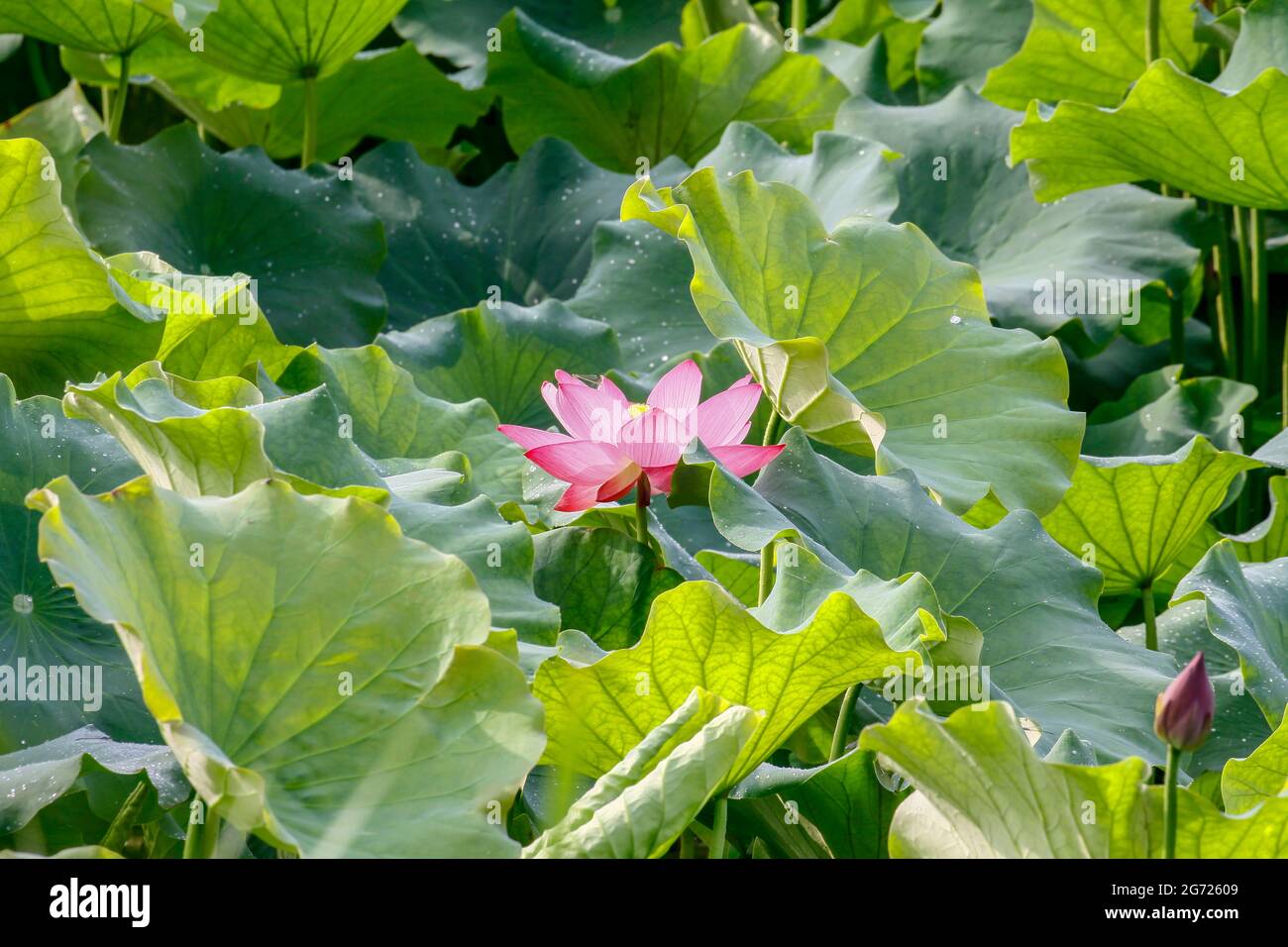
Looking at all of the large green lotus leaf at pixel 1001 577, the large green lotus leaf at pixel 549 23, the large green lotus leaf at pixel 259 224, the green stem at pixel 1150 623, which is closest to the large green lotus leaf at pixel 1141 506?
the green stem at pixel 1150 623

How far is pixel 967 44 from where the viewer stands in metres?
2.30

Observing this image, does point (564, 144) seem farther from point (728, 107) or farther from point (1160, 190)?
point (1160, 190)

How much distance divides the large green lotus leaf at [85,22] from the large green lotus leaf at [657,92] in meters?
0.56

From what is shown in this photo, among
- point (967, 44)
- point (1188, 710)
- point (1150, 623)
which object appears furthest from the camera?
point (967, 44)

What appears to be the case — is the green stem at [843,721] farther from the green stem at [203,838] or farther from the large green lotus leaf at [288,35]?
the large green lotus leaf at [288,35]

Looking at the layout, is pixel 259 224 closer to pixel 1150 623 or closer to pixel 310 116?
pixel 310 116

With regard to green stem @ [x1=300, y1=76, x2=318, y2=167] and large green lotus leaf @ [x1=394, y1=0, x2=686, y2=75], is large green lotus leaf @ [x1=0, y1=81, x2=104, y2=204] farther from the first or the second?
large green lotus leaf @ [x1=394, y1=0, x2=686, y2=75]

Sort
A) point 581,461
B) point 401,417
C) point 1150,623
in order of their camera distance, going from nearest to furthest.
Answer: point 581,461 < point 401,417 < point 1150,623

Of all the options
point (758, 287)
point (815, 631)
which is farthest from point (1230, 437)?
point (815, 631)

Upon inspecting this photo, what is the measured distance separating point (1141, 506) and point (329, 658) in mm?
919

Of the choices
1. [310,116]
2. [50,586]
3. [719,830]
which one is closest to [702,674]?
[719,830]

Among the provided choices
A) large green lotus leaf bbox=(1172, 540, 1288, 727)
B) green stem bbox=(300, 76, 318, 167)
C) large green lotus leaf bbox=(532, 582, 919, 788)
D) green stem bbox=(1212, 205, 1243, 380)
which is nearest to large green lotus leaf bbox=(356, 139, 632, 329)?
green stem bbox=(300, 76, 318, 167)

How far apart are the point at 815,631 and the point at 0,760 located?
19.8 inches

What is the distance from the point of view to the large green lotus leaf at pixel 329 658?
73cm
